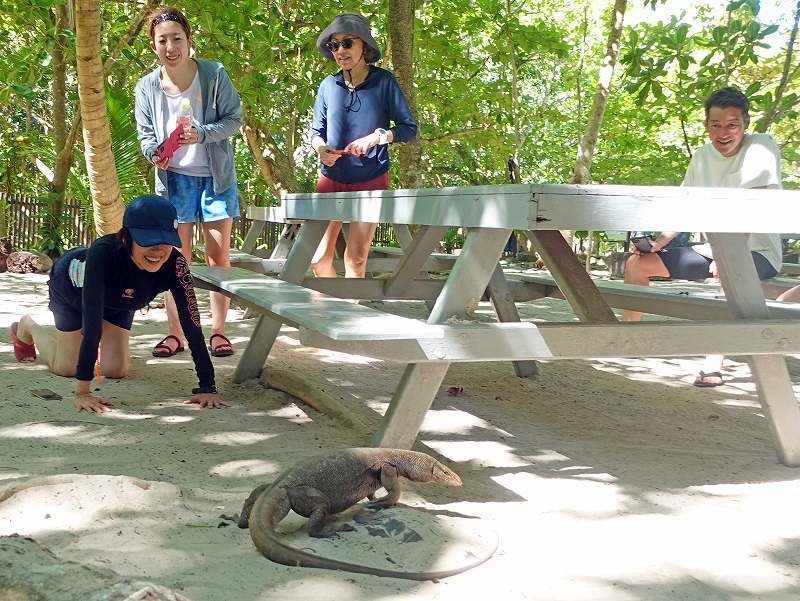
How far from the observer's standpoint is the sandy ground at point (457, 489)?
2.20 meters

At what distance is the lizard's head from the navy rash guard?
142 centimetres

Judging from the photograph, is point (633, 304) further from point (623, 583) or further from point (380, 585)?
point (380, 585)

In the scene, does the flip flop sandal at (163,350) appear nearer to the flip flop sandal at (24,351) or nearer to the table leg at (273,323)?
the flip flop sandal at (24,351)

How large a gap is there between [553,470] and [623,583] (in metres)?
1.06

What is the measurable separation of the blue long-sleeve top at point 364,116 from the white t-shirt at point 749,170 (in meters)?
1.77

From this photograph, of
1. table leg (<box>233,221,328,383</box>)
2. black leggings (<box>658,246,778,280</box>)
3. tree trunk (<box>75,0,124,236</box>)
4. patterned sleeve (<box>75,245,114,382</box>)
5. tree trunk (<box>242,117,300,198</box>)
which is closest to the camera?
patterned sleeve (<box>75,245,114,382</box>)

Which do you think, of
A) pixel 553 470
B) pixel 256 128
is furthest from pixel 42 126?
pixel 553 470

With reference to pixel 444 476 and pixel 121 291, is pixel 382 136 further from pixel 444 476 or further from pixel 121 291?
pixel 444 476

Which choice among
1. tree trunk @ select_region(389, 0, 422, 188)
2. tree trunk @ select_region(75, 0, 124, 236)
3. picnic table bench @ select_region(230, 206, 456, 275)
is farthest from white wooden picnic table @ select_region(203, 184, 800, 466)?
tree trunk @ select_region(389, 0, 422, 188)

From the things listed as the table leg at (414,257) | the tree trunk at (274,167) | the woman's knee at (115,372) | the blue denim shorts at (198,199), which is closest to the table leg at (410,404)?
the table leg at (414,257)

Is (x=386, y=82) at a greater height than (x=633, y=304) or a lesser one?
greater

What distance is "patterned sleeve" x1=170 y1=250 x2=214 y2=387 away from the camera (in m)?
3.79

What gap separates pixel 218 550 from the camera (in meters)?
2.28

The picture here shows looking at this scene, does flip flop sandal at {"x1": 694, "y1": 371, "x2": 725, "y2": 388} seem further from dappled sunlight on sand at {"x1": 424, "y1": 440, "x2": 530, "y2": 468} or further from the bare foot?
the bare foot
